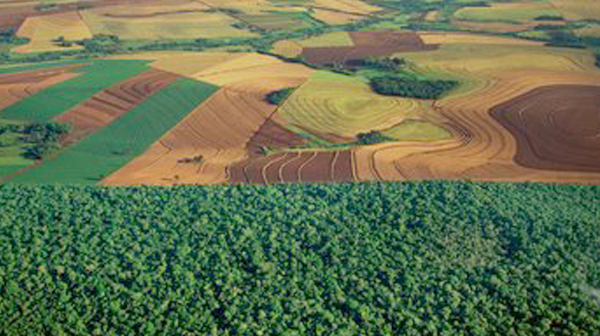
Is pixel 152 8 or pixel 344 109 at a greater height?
pixel 152 8

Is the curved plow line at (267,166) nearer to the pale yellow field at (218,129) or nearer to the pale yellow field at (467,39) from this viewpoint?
the pale yellow field at (218,129)

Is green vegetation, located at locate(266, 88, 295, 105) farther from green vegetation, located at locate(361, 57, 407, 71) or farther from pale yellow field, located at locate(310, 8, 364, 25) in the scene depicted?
pale yellow field, located at locate(310, 8, 364, 25)

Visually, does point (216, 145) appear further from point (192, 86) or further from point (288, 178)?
point (192, 86)

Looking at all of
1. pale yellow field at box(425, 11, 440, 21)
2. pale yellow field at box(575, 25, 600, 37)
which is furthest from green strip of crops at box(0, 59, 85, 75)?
pale yellow field at box(575, 25, 600, 37)

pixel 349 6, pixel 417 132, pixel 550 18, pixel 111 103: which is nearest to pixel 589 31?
pixel 550 18

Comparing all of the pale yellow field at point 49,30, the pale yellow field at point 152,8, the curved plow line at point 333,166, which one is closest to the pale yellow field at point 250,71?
the curved plow line at point 333,166

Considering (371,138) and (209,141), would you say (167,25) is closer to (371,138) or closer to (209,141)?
(209,141)
